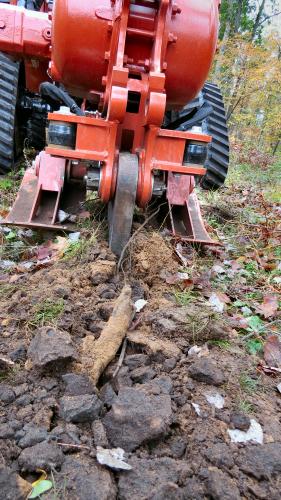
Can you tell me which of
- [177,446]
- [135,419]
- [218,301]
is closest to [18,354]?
[135,419]

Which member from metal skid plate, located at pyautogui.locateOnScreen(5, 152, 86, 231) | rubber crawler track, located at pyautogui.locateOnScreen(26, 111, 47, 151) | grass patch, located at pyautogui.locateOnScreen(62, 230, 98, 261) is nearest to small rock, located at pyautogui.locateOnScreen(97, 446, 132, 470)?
grass patch, located at pyautogui.locateOnScreen(62, 230, 98, 261)

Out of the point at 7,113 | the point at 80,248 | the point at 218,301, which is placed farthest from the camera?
the point at 7,113

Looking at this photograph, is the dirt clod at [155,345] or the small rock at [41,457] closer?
the small rock at [41,457]

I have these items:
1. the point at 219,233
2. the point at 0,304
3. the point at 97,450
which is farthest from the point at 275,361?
the point at 219,233

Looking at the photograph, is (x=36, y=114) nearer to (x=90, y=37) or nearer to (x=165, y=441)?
(x=90, y=37)

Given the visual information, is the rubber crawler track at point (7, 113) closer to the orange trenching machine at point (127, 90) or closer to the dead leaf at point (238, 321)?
the orange trenching machine at point (127, 90)

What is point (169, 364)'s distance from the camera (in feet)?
6.81

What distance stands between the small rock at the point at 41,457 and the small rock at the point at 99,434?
0.14 metres

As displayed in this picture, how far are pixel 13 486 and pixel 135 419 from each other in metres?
0.47

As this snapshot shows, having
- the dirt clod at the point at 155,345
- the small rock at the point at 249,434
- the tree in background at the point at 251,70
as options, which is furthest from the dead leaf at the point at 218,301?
the tree in background at the point at 251,70

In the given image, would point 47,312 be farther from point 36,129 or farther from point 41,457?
point 36,129

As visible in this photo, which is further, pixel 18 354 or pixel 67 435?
pixel 18 354

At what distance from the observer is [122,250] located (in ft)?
9.70

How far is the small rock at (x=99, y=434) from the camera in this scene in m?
1.63
